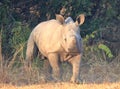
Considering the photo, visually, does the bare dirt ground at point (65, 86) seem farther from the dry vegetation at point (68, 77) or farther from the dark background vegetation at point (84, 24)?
the dark background vegetation at point (84, 24)

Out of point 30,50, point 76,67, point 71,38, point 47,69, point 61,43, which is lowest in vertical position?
point 47,69

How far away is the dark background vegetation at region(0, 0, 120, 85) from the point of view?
1335 centimetres

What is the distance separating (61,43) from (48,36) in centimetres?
52

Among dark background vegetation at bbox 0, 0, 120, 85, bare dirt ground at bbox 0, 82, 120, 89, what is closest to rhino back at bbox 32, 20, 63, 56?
bare dirt ground at bbox 0, 82, 120, 89

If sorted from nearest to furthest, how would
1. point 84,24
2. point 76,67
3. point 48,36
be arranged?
point 76,67 → point 48,36 → point 84,24

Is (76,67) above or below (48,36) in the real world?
below

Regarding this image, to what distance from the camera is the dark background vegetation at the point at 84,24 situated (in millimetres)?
13348

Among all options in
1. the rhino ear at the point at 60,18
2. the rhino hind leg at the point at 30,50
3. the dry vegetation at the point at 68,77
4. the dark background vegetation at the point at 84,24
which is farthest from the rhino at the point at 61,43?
the dark background vegetation at the point at 84,24

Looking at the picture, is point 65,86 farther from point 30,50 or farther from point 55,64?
point 30,50

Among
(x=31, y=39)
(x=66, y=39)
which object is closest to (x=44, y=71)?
(x=31, y=39)

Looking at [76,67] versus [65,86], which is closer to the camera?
[65,86]

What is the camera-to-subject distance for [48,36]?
1138 centimetres

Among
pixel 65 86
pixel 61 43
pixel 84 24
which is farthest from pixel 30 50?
pixel 84 24

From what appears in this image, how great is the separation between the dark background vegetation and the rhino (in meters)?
1.56
